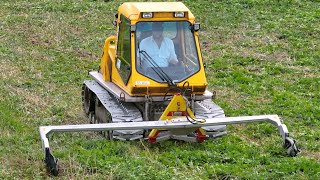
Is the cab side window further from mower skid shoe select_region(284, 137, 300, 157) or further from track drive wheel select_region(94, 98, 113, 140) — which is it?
mower skid shoe select_region(284, 137, 300, 157)

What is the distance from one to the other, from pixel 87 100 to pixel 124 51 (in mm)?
1879

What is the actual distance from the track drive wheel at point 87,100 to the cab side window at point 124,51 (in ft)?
3.92

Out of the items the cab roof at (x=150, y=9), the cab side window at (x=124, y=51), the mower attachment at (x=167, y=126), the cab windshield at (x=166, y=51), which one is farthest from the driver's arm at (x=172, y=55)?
the mower attachment at (x=167, y=126)

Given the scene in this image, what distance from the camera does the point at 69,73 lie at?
49.3ft

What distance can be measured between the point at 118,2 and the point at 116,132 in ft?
40.9

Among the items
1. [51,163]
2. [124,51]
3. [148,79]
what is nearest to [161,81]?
[148,79]

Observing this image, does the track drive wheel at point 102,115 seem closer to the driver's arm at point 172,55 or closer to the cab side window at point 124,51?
the cab side window at point 124,51

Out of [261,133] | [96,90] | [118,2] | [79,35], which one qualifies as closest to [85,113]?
[96,90]

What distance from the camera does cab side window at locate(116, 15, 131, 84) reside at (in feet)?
36.0

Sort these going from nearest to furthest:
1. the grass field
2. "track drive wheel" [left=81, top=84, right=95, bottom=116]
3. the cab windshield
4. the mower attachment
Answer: the grass field < the mower attachment < the cab windshield < "track drive wheel" [left=81, top=84, right=95, bottom=116]

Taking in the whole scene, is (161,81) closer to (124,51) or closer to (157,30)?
(157,30)

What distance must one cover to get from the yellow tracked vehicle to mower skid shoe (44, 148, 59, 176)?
4.25 ft

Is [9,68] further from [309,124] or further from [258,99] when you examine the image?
[309,124]

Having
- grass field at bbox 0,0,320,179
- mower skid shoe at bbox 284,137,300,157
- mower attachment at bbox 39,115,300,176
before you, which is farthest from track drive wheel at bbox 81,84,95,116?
mower skid shoe at bbox 284,137,300,157
